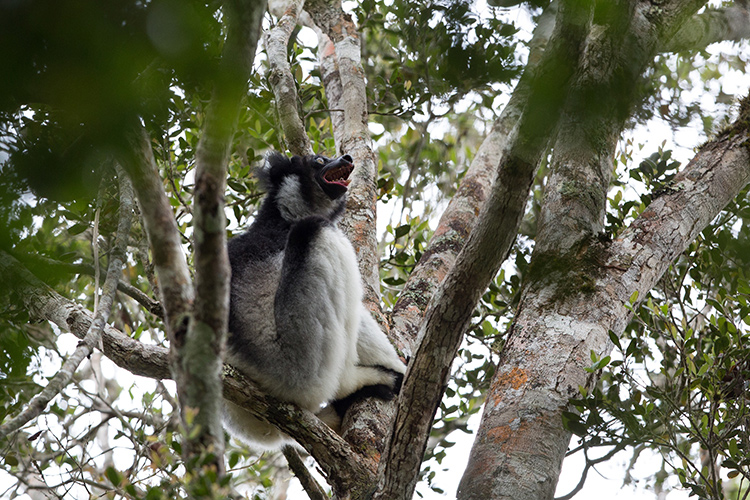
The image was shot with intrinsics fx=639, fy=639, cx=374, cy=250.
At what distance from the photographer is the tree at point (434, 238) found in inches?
62.0

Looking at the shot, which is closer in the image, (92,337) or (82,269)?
(92,337)

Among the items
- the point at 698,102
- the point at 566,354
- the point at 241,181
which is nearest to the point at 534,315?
the point at 566,354

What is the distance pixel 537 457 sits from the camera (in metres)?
2.63

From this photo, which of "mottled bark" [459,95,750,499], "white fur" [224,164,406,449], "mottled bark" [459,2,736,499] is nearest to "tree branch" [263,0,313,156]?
"white fur" [224,164,406,449]

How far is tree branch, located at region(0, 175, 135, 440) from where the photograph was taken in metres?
1.96

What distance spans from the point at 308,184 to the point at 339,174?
9.9 inches

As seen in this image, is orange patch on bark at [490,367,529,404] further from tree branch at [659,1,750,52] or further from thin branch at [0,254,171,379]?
tree branch at [659,1,750,52]

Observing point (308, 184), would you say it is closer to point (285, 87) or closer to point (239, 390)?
point (285, 87)

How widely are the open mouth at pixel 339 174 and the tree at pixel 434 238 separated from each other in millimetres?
190

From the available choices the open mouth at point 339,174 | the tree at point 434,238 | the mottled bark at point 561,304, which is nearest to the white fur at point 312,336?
the tree at point 434,238

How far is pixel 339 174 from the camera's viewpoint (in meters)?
4.91

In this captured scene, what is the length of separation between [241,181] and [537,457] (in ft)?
12.7

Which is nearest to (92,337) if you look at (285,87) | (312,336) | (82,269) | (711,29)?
(82,269)

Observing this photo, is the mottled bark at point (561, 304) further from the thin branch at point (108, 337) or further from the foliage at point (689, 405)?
the thin branch at point (108, 337)
